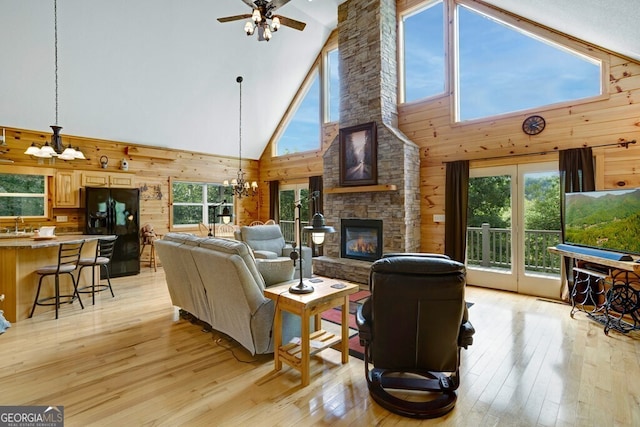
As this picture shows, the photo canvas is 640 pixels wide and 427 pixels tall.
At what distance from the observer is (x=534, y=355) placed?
115 inches

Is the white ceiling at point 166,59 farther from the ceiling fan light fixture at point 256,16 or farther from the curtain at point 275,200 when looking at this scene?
the ceiling fan light fixture at point 256,16

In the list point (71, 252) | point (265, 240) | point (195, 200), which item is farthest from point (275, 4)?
point (195, 200)

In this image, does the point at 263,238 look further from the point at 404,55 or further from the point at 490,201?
the point at 404,55

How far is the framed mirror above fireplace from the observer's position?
5879mm

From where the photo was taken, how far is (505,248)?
16.9 feet

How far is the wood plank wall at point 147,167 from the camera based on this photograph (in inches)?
227

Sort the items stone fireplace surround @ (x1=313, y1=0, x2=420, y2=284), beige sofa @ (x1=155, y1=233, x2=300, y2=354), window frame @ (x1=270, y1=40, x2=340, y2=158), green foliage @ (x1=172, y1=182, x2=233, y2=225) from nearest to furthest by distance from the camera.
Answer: beige sofa @ (x1=155, y1=233, x2=300, y2=354)
stone fireplace surround @ (x1=313, y1=0, x2=420, y2=284)
window frame @ (x1=270, y1=40, x2=340, y2=158)
green foliage @ (x1=172, y1=182, x2=233, y2=225)

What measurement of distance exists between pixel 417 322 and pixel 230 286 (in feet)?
5.52

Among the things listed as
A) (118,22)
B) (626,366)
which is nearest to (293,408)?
(626,366)

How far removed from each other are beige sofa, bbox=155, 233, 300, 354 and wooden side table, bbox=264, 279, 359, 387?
15 centimetres

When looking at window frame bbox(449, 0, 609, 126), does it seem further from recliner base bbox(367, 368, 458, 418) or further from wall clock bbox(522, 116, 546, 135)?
recliner base bbox(367, 368, 458, 418)

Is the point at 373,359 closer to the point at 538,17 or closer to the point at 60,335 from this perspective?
the point at 60,335

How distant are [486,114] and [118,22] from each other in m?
6.23

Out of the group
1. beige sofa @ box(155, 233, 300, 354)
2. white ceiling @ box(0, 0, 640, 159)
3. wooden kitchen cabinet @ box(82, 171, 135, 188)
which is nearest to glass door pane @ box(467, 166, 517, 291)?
white ceiling @ box(0, 0, 640, 159)
